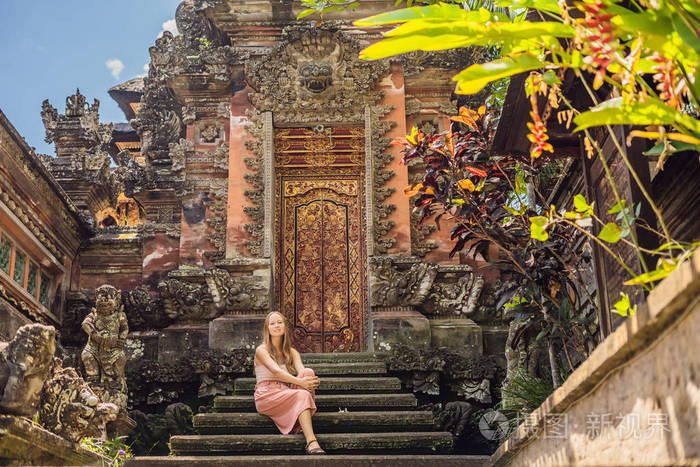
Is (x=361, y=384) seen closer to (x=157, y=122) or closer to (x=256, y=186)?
(x=256, y=186)

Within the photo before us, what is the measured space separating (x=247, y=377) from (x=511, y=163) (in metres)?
3.74

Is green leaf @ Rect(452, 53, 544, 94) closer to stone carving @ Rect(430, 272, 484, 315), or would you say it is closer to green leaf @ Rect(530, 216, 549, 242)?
green leaf @ Rect(530, 216, 549, 242)

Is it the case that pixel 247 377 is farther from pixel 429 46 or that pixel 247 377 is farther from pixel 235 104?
pixel 429 46

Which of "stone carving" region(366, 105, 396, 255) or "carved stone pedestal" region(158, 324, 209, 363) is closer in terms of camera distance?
"carved stone pedestal" region(158, 324, 209, 363)

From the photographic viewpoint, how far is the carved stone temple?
31.9 feet

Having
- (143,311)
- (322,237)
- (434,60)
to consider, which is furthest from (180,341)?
(434,60)

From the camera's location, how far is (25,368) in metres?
4.88

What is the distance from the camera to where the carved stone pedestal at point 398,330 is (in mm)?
9422

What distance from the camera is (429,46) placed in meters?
2.79

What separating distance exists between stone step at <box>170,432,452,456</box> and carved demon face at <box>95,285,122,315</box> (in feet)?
6.21

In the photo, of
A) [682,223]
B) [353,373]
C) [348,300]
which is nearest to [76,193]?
[348,300]

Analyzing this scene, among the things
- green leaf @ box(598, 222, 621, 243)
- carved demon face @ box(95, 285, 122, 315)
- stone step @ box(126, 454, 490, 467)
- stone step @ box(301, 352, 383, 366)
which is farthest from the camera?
stone step @ box(301, 352, 383, 366)

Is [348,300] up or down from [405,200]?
Result: down

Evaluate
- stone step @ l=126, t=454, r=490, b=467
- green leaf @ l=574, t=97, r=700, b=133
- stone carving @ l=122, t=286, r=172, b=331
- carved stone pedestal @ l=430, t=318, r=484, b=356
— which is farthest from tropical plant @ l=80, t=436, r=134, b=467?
green leaf @ l=574, t=97, r=700, b=133
